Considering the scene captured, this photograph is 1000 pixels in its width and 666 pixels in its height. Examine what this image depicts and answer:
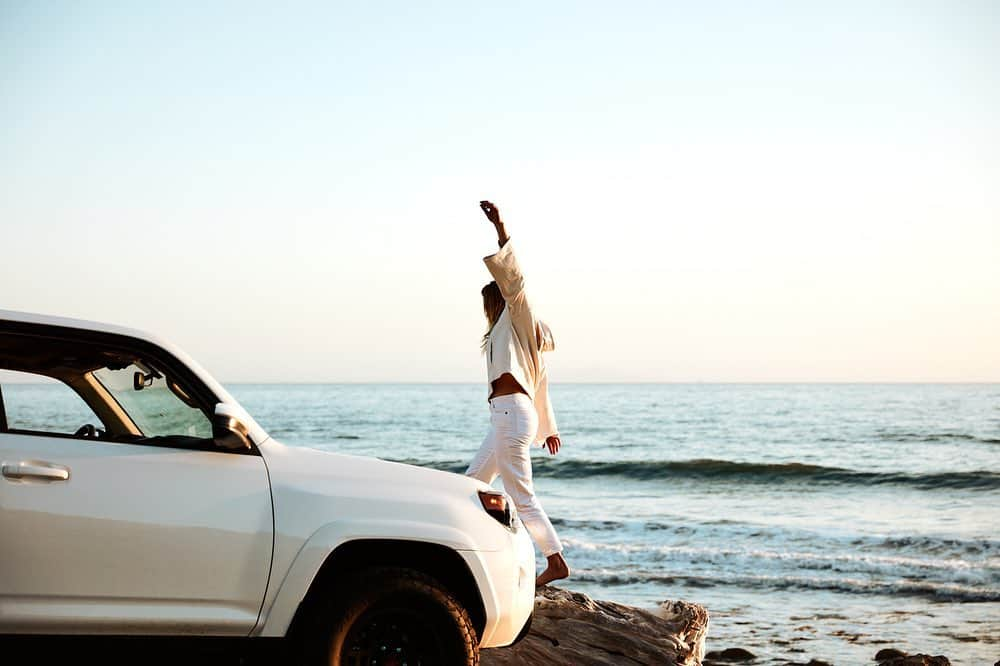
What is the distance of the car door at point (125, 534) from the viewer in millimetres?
3799

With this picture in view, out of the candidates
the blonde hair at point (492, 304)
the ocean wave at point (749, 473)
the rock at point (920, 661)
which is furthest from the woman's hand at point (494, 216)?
the ocean wave at point (749, 473)

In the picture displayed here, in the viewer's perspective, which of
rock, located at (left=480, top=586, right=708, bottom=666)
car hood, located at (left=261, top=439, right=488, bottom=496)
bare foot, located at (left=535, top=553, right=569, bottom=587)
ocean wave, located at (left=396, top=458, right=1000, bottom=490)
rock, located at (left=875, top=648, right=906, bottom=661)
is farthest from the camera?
ocean wave, located at (left=396, top=458, right=1000, bottom=490)

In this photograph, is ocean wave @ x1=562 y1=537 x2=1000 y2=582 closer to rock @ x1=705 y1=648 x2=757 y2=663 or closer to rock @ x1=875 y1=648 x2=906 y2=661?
rock @ x1=875 y1=648 x2=906 y2=661

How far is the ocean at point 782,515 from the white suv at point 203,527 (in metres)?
0.27

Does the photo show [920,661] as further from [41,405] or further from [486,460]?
[41,405]

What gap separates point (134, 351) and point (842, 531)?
1464 centimetres

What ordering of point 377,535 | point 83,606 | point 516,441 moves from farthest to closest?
point 516,441
point 377,535
point 83,606

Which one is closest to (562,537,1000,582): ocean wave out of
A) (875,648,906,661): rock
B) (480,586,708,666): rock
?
(875,648,906,661): rock

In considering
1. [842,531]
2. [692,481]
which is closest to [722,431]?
[692,481]

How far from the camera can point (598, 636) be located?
258 inches

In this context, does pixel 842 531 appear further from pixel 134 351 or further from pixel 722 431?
pixel 722 431

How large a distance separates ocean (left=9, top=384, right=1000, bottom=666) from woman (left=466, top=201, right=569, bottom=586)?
284cm

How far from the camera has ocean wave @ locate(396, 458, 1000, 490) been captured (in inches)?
937

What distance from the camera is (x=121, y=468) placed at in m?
3.96
